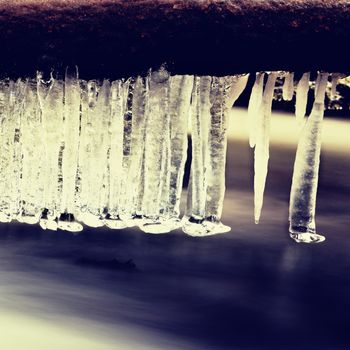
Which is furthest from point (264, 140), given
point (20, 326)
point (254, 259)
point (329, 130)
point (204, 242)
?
point (329, 130)

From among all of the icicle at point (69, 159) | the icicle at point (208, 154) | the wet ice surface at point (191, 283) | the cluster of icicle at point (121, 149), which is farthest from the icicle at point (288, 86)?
the wet ice surface at point (191, 283)

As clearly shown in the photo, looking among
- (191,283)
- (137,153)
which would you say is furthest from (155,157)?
(191,283)

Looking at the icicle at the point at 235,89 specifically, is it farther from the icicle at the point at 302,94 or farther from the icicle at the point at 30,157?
the icicle at the point at 30,157

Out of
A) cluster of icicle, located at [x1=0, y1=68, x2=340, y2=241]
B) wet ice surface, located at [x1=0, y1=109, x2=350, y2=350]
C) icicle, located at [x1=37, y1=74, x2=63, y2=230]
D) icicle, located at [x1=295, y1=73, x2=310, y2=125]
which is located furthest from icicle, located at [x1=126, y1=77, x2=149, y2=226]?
wet ice surface, located at [x1=0, y1=109, x2=350, y2=350]

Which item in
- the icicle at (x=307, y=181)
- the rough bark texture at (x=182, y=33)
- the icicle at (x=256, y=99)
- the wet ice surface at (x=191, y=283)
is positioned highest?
the rough bark texture at (x=182, y=33)

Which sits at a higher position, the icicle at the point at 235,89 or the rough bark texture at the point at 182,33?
the rough bark texture at the point at 182,33

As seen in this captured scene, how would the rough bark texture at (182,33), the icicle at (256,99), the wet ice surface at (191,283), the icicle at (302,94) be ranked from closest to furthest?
the rough bark texture at (182,33) < the icicle at (302,94) < the icicle at (256,99) < the wet ice surface at (191,283)

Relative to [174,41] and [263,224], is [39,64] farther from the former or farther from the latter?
[263,224]
